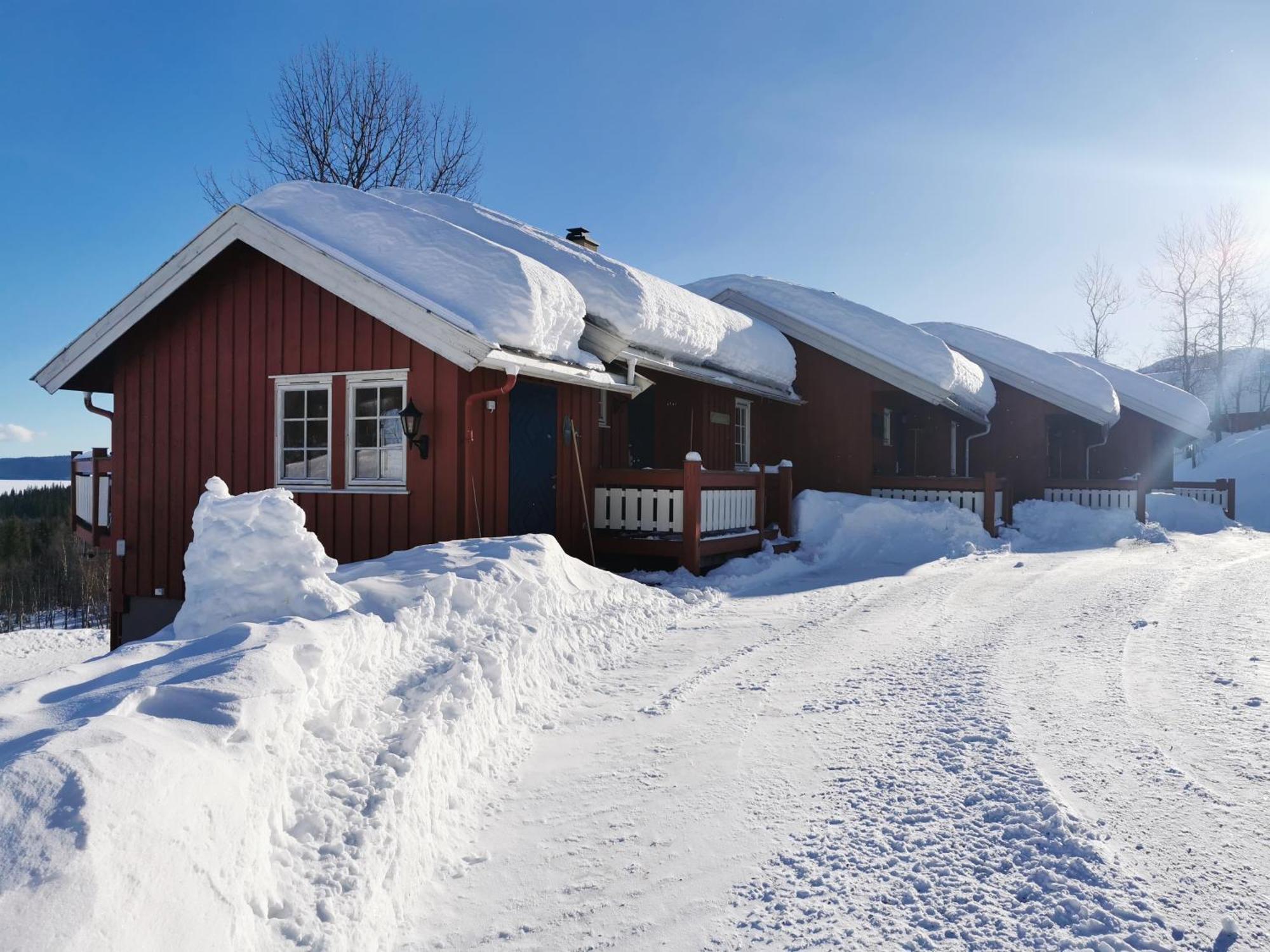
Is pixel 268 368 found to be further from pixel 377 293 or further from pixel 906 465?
pixel 906 465

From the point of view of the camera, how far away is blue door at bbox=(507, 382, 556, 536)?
A: 9.94 m

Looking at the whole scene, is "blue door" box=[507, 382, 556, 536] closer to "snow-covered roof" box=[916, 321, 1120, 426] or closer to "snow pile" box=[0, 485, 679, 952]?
"snow pile" box=[0, 485, 679, 952]

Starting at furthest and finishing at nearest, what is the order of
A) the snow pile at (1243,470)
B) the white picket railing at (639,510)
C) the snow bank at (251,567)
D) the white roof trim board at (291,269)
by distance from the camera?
the snow pile at (1243,470) < the white picket railing at (639,510) < the white roof trim board at (291,269) < the snow bank at (251,567)

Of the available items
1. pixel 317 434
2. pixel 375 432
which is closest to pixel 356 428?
pixel 375 432

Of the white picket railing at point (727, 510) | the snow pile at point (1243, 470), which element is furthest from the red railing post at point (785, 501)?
the snow pile at point (1243, 470)

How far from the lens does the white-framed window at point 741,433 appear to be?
15734 mm

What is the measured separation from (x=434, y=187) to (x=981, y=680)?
937 inches

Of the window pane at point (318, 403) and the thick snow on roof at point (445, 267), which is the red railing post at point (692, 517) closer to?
the thick snow on roof at point (445, 267)

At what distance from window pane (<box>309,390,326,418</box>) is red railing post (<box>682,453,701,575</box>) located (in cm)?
433

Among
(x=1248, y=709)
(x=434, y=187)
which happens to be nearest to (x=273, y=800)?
(x=1248, y=709)

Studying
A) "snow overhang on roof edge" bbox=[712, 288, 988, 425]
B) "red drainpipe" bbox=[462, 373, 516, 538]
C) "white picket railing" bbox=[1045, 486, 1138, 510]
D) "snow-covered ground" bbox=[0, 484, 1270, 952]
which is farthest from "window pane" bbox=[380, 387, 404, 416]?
"white picket railing" bbox=[1045, 486, 1138, 510]

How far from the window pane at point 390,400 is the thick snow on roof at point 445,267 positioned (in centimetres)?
118

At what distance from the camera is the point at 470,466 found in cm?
905

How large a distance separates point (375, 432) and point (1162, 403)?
2244cm
